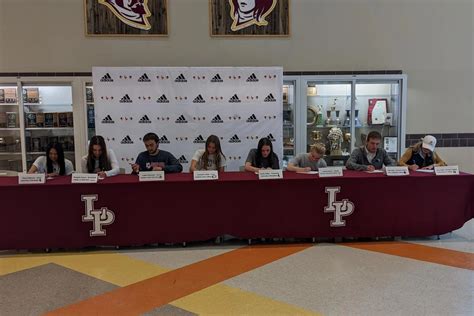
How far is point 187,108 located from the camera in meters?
5.42

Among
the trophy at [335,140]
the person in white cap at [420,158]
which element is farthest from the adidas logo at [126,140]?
the person in white cap at [420,158]

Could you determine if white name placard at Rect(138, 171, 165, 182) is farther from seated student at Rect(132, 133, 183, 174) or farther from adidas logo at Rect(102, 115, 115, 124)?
adidas logo at Rect(102, 115, 115, 124)

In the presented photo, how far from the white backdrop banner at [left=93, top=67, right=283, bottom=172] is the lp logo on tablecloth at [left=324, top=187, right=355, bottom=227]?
1896mm

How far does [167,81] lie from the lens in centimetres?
536

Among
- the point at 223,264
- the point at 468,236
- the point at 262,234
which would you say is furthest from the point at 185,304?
the point at 468,236

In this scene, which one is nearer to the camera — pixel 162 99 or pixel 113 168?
pixel 113 168

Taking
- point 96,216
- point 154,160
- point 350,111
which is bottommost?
point 96,216

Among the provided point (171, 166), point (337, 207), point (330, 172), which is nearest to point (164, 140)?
point (171, 166)

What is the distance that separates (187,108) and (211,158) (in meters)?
1.32

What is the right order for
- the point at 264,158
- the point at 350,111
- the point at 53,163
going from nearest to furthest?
the point at 53,163 → the point at 264,158 → the point at 350,111

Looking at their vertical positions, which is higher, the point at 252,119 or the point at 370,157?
the point at 252,119

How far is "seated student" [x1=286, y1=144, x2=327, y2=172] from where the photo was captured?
4191 millimetres

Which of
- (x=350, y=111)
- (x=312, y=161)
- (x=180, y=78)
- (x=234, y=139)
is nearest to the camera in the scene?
(x=312, y=161)

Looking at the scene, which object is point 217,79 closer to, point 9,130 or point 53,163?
point 53,163
